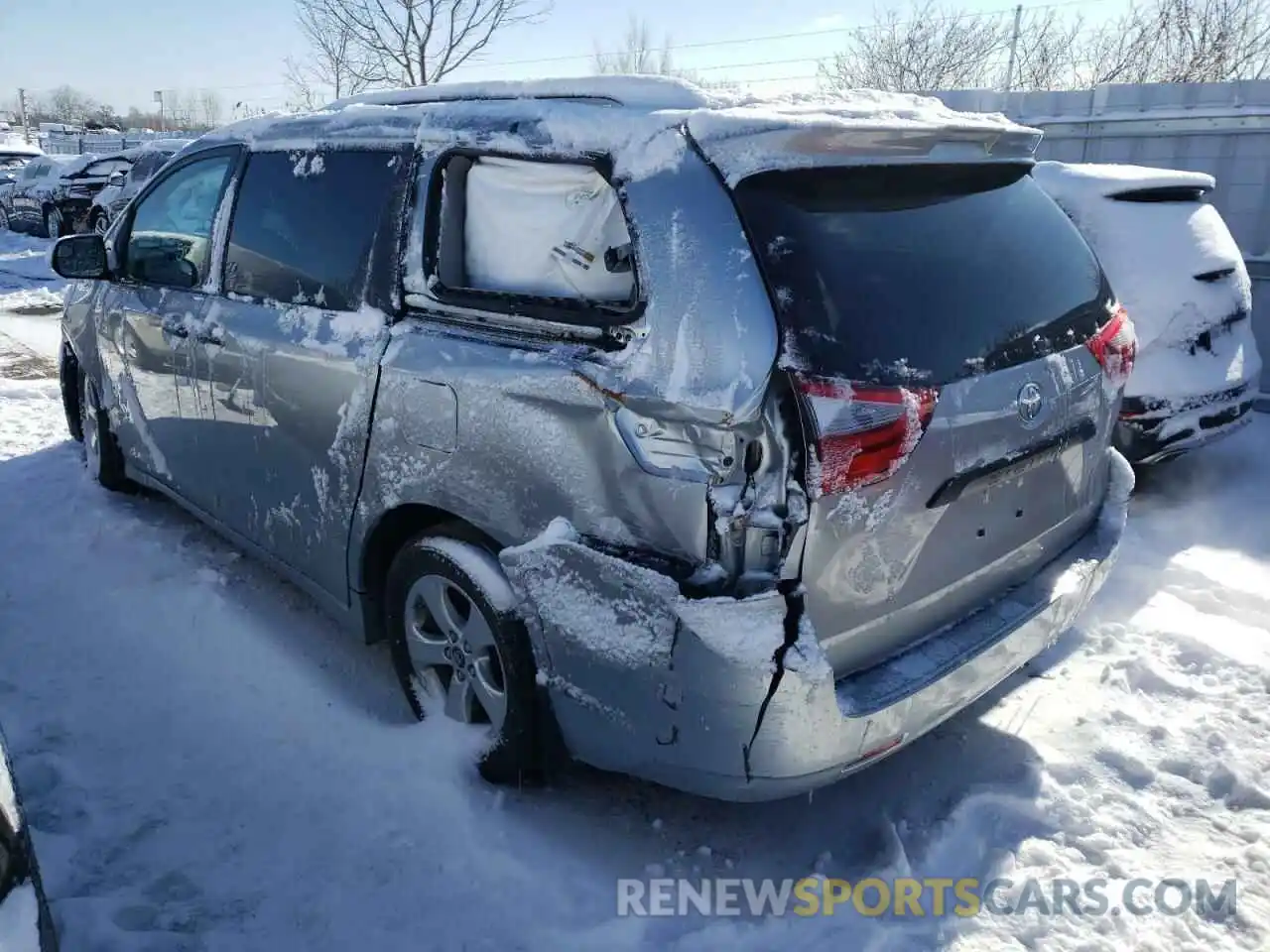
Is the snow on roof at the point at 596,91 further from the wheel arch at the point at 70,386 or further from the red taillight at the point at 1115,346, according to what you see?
the wheel arch at the point at 70,386

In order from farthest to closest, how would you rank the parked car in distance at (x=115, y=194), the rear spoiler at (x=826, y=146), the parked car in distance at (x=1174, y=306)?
the parked car in distance at (x=115, y=194), the parked car in distance at (x=1174, y=306), the rear spoiler at (x=826, y=146)

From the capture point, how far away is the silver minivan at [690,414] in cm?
205

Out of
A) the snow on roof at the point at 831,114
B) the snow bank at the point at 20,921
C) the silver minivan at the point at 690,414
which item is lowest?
the snow bank at the point at 20,921

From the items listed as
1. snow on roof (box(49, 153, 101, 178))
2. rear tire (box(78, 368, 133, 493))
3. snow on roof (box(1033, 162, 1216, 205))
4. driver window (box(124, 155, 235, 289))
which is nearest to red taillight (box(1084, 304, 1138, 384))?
snow on roof (box(1033, 162, 1216, 205))

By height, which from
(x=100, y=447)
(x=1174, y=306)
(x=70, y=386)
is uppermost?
(x=1174, y=306)

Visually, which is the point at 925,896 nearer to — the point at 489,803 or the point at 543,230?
the point at 489,803

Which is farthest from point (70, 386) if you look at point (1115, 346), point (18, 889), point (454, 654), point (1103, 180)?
point (1103, 180)

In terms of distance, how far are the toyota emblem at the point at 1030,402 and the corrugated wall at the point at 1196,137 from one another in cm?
540

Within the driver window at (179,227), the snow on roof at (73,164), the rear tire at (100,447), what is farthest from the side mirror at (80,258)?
the snow on roof at (73,164)

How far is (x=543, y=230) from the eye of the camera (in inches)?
98.5

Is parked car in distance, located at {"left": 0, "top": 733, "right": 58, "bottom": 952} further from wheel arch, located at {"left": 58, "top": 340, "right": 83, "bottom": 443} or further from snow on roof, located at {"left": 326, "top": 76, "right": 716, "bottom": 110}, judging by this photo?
wheel arch, located at {"left": 58, "top": 340, "right": 83, "bottom": 443}

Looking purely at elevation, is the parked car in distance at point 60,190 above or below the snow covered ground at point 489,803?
above

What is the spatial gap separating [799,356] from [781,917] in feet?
4.67

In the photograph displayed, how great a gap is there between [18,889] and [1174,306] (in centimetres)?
527
